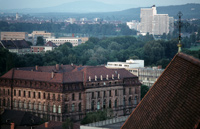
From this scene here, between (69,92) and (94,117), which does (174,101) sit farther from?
(69,92)

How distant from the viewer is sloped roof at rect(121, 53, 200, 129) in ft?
48.1

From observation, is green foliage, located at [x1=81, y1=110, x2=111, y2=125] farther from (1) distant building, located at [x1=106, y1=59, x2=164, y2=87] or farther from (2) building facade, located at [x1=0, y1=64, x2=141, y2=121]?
(1) distant building, located at [x1=106, y1=59, x2=164, y2=87]

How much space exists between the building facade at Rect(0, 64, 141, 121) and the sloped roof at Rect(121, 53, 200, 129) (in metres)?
66.4

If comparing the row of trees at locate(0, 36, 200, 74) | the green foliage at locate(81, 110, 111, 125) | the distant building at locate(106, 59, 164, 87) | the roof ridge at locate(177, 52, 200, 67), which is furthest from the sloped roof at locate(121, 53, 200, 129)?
the distant building at locate(106, 59, 164, 87)

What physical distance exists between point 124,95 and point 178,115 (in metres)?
83.5

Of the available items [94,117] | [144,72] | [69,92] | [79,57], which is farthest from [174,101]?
[79,57]

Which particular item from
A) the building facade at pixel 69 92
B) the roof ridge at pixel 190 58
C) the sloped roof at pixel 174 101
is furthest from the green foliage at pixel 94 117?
the roof ridge at pixel 190 58

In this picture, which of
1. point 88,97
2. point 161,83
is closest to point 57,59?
point 88,97

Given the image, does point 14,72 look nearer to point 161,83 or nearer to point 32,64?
point 32,64

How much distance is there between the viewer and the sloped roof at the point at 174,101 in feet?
48.1

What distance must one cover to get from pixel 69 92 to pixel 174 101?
239 feet

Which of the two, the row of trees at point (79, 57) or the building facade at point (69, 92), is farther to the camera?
the row of trees at point (79, 57)

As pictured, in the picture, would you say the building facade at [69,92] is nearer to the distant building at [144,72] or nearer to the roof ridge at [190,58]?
the distant building at [144,72]

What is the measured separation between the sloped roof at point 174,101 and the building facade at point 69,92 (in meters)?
66.4
